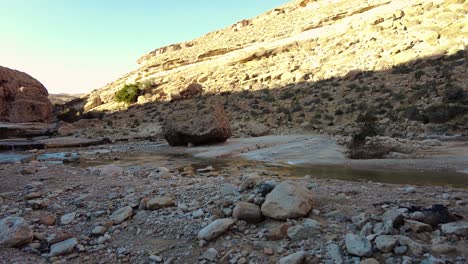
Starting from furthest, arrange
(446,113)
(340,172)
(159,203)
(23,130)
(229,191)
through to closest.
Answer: (23,130), (446,113), (340,172), (229,191), (159,203)

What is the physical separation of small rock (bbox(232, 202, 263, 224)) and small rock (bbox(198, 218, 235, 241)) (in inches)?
7.7

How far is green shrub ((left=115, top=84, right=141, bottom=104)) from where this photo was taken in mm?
41375

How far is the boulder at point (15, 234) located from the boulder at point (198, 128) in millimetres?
14043

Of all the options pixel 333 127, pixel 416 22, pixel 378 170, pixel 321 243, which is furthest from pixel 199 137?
pixel 416 22

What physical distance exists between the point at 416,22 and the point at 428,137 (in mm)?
20137

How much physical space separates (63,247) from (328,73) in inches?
1135

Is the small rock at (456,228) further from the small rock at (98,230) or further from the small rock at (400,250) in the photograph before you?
the small rock at (98,230)

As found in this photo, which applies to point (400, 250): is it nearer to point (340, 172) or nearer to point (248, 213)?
point (248, 213)

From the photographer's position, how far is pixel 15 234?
445 centimetres

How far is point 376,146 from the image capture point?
43.7ft

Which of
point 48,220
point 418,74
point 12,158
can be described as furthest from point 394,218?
point 418,74

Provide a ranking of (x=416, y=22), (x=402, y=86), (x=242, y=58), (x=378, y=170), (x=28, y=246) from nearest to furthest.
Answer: (x=28, y=246)
(x=378, y=170)
(x=402, y=86)
(x=416, y=22)
(x=242, y=58)

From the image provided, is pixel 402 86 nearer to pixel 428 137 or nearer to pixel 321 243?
pixel 428 137

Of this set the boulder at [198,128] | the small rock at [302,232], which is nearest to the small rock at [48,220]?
the small rock at [302,232]
